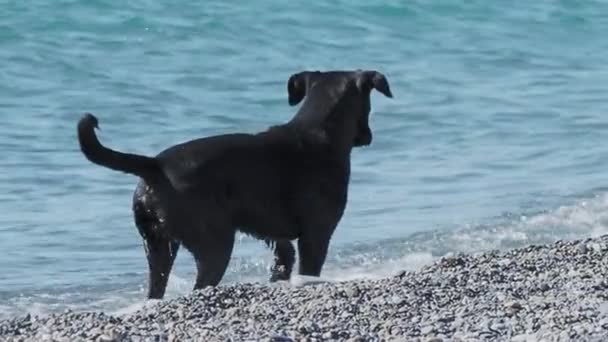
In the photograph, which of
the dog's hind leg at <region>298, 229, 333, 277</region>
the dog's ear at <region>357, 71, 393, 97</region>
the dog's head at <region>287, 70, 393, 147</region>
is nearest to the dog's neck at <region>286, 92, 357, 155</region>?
the dog's head at <region>287, 70, 393, 147</region>

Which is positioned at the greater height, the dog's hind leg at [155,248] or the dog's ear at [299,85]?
the dog's ear at [299,85]

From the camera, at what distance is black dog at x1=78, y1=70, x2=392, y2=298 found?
24.2 ft

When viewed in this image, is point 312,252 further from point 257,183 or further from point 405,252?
point 405,252

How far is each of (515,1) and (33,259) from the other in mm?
14012

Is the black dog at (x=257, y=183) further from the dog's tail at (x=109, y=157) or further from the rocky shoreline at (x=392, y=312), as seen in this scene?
the rocky shoreline at (x=392, y=312)

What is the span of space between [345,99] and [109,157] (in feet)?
5.14

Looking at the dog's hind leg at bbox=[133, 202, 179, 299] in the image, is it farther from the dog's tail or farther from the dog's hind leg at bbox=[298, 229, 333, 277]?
the dog's hind leg at bbox=[298, 229, 333, 277]

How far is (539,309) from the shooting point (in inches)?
251

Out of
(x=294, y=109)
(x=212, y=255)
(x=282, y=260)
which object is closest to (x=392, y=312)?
(x=212, y=255)

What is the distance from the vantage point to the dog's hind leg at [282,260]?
320 inches

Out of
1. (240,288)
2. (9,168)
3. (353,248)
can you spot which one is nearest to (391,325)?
(240,288)

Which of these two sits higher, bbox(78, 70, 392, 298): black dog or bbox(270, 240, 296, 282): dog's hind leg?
bbox(78, 70, 392, 298): black dog

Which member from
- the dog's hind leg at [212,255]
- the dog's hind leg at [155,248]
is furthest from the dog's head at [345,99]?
the dog's hind leg at [155,248]

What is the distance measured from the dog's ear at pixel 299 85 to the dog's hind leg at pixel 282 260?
36.6 inches
